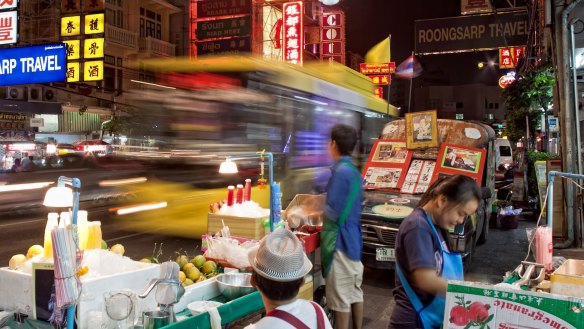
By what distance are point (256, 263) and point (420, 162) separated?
763cm

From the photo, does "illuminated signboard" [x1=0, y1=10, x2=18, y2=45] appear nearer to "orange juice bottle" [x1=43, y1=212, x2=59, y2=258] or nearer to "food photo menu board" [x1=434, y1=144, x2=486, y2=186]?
"food photo menu board" [x1=434, y1=144, x2=486, y2=186]

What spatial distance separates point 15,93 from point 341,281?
24.8 m

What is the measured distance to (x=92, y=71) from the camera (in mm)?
17391

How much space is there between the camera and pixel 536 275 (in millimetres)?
3678

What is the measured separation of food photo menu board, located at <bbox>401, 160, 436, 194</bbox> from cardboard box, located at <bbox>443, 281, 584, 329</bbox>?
6279 millimetres

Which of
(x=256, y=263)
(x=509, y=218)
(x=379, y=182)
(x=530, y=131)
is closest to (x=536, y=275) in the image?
(x=256, y=263)

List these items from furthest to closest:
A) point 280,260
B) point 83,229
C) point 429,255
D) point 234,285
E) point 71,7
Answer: point 71,7, point 234,285, point 83,229, point 429,255, point 280,260

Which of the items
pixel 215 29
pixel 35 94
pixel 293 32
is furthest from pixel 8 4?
pixel 35 94

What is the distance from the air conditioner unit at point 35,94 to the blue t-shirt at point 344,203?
24400mm

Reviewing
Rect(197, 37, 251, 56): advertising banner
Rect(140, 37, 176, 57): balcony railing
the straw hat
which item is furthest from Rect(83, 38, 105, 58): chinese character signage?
the straw hat

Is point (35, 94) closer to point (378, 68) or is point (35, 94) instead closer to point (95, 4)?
point (95, 4)

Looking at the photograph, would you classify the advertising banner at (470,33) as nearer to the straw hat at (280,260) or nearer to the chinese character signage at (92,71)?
the chinese character signage at (92,71)

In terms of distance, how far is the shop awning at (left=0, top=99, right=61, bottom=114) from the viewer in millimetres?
23578

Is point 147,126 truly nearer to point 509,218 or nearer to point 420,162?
point 420,162
